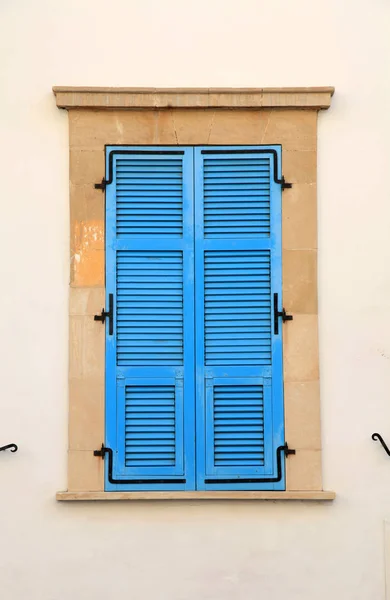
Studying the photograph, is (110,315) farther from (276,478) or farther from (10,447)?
(276,478)

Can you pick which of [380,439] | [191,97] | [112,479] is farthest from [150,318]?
[380,439]

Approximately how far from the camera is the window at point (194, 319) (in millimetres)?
5285

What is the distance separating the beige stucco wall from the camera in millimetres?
5246

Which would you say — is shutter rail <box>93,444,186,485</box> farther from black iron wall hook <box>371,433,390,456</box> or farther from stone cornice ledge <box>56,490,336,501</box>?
black iron wall hook <box>371,433,390,456</box>

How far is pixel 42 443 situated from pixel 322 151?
2404 mm

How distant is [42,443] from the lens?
530 centimetres

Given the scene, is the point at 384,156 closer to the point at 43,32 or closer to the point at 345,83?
the point at 345,83

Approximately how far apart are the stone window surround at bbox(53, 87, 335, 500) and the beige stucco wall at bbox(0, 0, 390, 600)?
79 mm

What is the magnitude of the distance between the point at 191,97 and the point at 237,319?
135 cm

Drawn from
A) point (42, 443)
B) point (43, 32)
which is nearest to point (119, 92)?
point (43, 32)

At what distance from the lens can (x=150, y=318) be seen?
5359mm

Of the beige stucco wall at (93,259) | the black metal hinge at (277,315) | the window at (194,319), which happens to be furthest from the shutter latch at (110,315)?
the black metal hinge at (277,315)

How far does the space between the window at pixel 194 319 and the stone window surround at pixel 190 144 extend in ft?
0.21

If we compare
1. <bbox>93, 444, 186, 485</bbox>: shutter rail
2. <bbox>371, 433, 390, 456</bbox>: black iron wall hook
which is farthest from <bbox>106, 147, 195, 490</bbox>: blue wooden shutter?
<bbox>371, 433, 390, 456</bbox>: black iron wall hook
